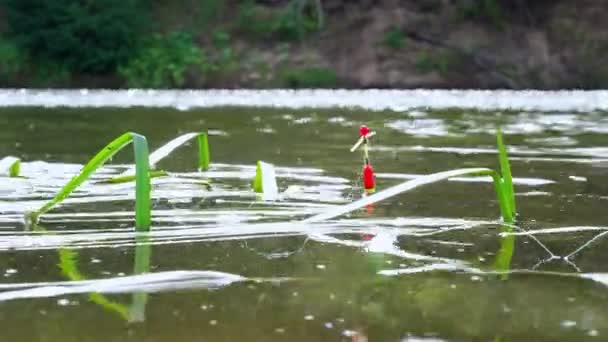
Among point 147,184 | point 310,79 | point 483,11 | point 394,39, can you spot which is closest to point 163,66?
point 310,79

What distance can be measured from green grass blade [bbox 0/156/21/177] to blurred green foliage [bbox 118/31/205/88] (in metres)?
18.3

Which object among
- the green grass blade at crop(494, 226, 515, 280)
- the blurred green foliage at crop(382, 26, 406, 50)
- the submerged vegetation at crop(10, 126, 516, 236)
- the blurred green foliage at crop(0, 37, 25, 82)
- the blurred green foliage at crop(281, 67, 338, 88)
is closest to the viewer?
the green grass blade at crop(494, 226, 515, 280)

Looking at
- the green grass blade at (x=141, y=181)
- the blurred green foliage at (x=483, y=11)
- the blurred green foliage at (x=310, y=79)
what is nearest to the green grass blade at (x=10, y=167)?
the green grass blade at (x=141, y=181)

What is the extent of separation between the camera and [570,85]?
71.5 ft

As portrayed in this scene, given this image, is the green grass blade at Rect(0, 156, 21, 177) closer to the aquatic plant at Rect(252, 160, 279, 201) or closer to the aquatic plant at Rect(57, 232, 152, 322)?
Answer: the aquatic plant at Rect(252, 160, 279, 201)

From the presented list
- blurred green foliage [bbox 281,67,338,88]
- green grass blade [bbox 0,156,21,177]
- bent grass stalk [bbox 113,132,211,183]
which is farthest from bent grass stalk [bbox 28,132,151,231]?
blurred green foliage [bbox 281,67,338,88]

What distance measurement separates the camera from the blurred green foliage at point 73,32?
23391 millimetres

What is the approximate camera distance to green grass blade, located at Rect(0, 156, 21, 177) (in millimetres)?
4473

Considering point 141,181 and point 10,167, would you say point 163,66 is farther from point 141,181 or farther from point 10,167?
point 141,181

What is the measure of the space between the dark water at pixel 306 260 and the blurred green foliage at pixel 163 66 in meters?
17.6

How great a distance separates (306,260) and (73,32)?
21615 mm

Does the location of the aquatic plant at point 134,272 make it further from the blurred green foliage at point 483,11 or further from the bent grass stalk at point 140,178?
the blurred green foliage at point 483,11

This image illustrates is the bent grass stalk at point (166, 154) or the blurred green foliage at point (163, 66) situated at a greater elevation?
the blurred green foliage at point (163, 66)

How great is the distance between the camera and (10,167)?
4605 mm
